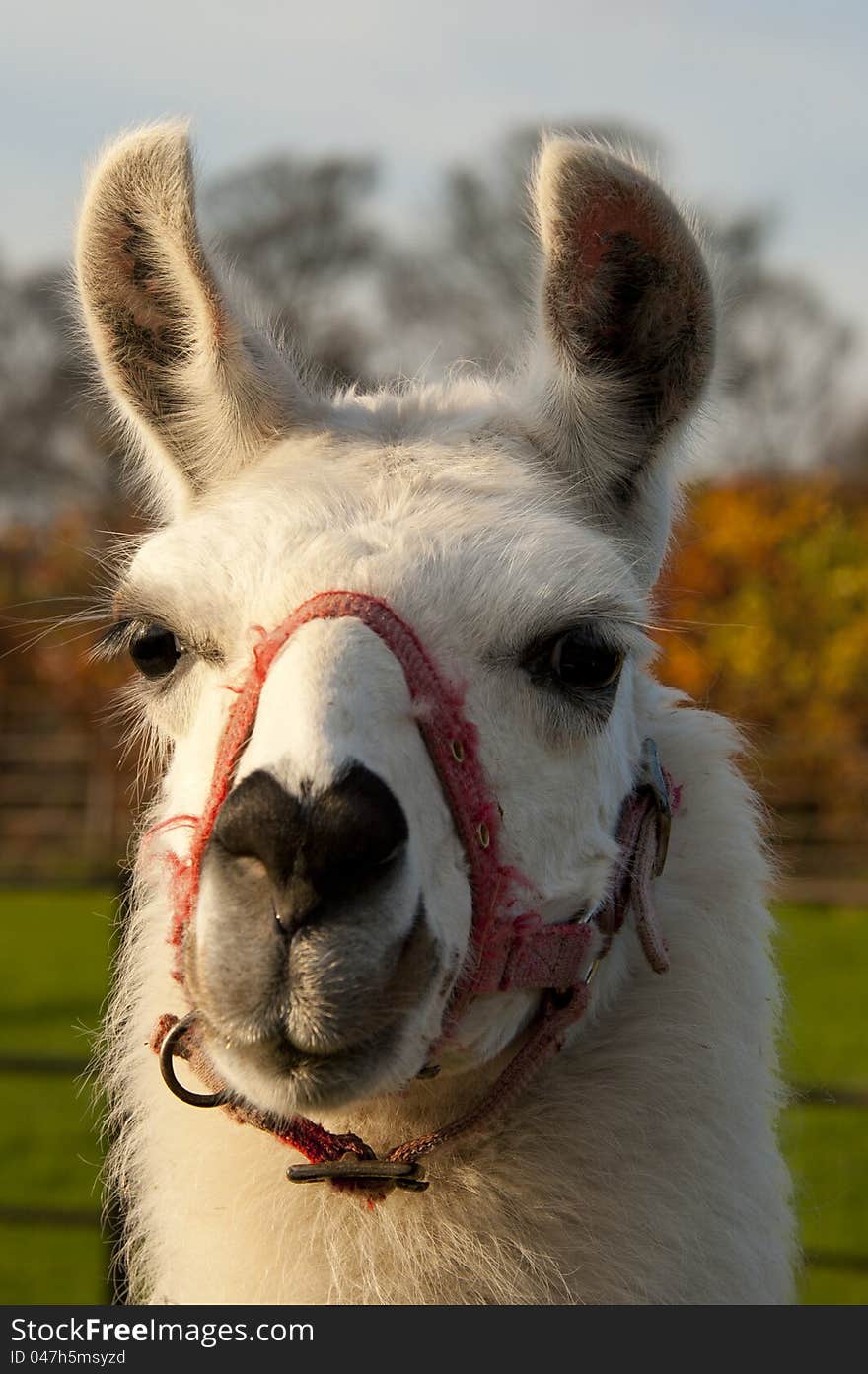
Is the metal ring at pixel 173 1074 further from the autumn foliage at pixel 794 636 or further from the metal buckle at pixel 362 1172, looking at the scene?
the autumn foliage at pixel 794 636

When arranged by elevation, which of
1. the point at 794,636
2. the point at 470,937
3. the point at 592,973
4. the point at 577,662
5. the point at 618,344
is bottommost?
the point at 794,636

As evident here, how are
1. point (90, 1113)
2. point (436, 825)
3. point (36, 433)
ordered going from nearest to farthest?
point (436, 825)
point (90, 1113)
point (36, 433)

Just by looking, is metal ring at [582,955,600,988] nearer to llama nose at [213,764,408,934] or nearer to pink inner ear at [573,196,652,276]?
llama nose at [213,764,408,934]

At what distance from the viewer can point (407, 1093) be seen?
2721 mm

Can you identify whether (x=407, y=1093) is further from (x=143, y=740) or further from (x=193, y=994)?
(x=143, y=740)

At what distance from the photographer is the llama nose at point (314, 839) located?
2180 mm

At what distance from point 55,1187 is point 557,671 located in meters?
9.84

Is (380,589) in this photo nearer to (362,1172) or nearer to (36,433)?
(362,1172)

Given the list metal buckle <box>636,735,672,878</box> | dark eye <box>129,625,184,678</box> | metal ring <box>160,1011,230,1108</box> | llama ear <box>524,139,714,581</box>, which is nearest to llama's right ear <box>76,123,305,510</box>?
dark eye <box>129,625,184,678</box>

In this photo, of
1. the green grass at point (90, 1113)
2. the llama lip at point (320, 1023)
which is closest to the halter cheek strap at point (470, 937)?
the llama lip at point (320, 1023)

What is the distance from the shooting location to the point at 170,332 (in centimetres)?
326

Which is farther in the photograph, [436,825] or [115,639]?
[115,639]

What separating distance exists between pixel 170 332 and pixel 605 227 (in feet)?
3.30

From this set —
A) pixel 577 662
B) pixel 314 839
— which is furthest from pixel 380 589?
pixel 314 839
